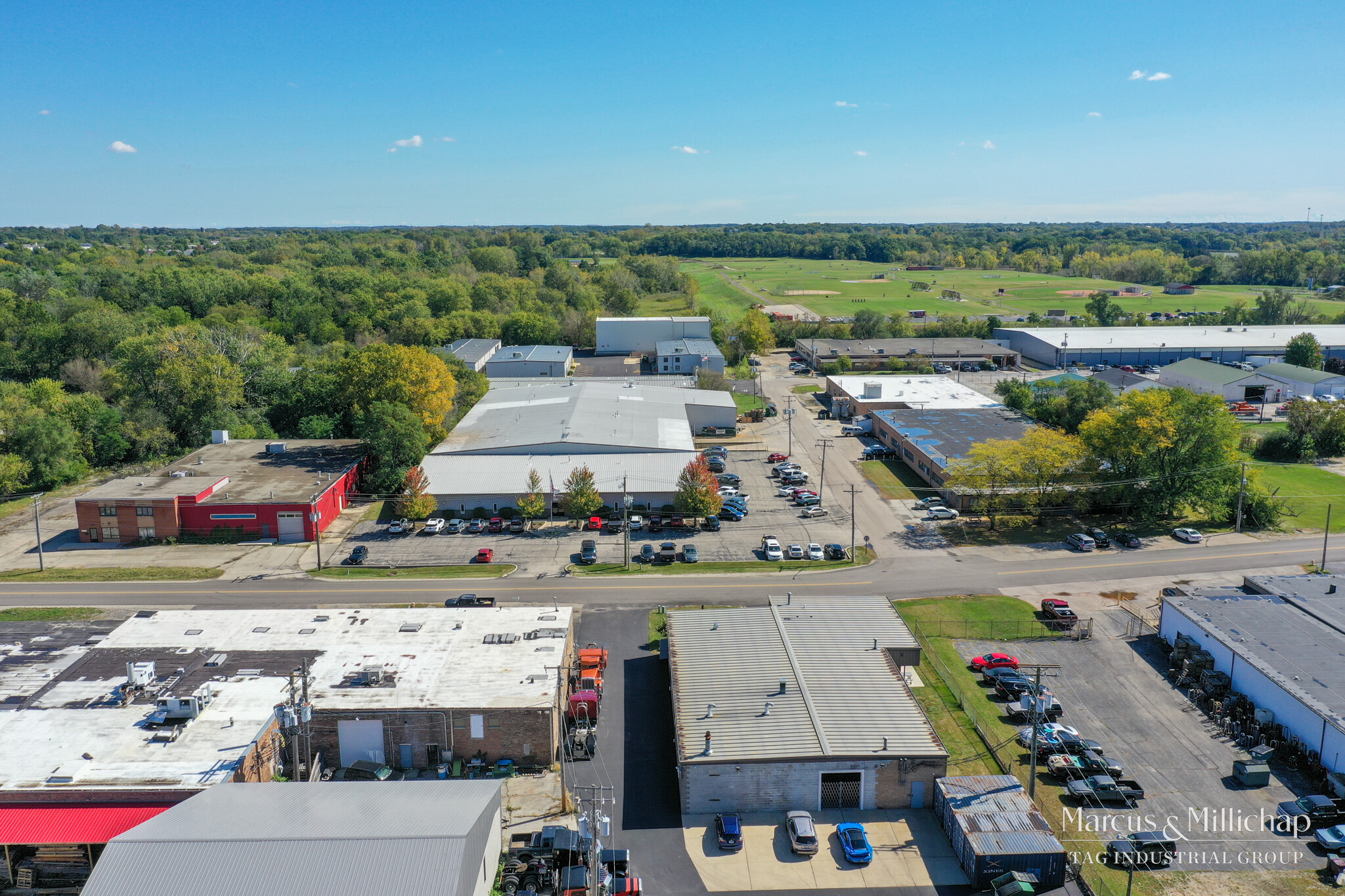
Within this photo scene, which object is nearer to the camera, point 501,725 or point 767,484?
point 501,725

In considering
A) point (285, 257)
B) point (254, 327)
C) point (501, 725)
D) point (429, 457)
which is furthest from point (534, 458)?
point (285, 257)

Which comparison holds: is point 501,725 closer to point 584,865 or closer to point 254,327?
point 584,865

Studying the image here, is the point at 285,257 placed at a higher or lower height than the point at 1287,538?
higher

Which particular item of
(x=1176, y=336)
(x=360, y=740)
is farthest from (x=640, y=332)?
(x=360, y=740)

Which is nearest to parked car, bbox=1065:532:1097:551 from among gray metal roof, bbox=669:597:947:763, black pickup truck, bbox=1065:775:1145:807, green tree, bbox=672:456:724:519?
gray metal roof, bbox=669:597:947:763

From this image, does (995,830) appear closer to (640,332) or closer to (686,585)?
(686,585)
